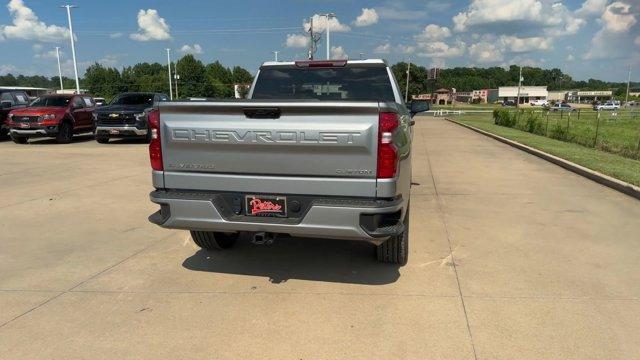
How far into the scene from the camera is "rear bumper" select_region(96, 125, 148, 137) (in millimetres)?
16234

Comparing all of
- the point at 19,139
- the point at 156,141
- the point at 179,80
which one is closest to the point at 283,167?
the point at 156,141

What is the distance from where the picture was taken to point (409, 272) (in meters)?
4.56

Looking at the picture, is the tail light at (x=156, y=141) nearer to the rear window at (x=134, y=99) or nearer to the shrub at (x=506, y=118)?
the rear window at (x=134, y=99)

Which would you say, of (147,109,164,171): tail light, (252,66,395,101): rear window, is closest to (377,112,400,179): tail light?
(147,109,164,171): tail light

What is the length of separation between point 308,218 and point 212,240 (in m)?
1.67

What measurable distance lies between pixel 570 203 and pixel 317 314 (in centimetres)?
536

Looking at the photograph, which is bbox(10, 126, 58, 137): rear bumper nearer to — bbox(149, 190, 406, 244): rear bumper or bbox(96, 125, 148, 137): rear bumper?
bbox(96, 125, 148, 137): rear bumper

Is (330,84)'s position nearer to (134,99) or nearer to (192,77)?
(134,99)

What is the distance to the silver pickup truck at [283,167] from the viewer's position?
11.5 feet

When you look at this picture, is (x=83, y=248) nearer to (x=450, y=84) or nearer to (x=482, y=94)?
(x=482, y=94)

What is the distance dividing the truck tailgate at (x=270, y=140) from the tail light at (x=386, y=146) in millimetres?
42

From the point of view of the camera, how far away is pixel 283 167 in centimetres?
369

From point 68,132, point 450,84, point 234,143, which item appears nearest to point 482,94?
point 450,84

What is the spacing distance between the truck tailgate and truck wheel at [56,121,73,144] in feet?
50.1
